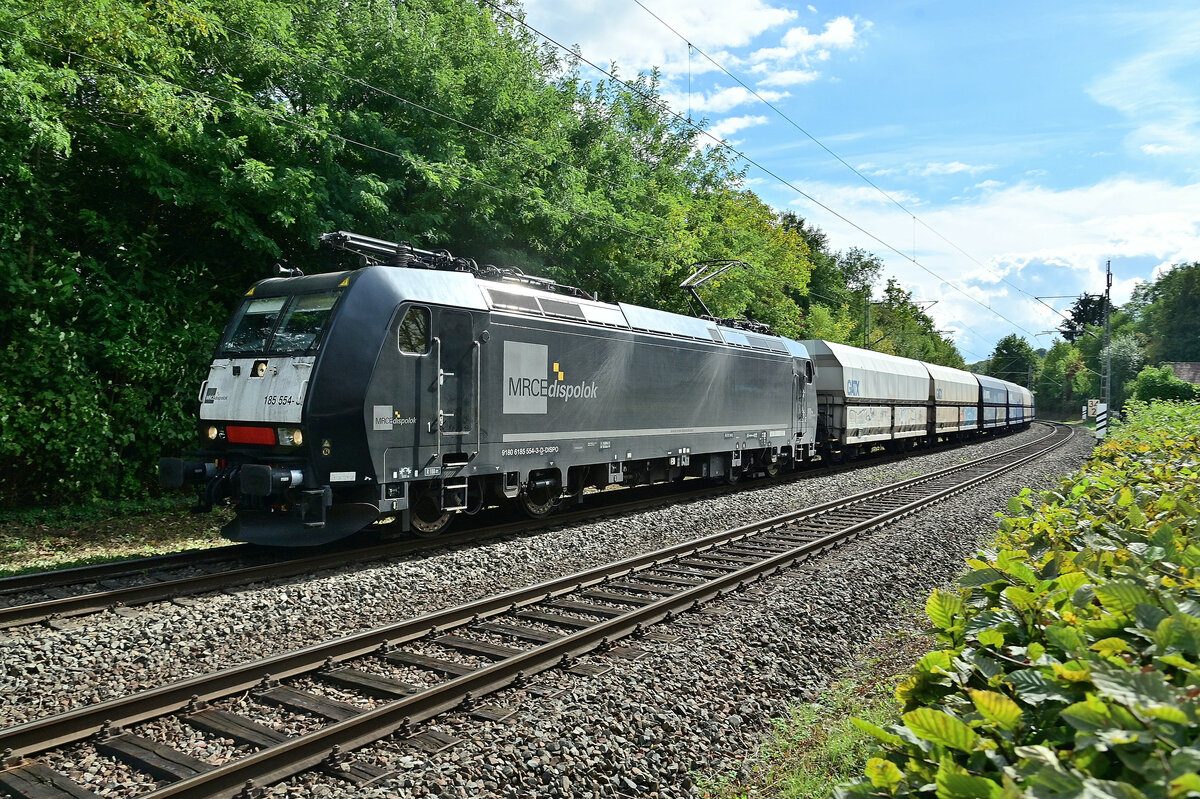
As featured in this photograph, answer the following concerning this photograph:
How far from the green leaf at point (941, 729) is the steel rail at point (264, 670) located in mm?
4985

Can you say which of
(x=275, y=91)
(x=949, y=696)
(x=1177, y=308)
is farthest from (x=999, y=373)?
(x=949, y=696)

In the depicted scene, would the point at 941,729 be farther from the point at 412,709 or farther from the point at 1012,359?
the point at 1012,359

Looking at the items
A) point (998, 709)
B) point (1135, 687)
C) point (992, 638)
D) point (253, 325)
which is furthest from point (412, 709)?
point (253, 325)

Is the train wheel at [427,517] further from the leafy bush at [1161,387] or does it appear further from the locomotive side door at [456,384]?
the leafy bush at [1161,387]

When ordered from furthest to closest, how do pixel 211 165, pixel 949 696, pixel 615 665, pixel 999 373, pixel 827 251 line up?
pixel 999 373
pixel 827 251
pixel 211 165
pixel 615 665
pixel 949 696

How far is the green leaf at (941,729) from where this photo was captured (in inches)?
75.1

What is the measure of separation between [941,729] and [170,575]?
877cm

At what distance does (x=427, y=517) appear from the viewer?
11016mm

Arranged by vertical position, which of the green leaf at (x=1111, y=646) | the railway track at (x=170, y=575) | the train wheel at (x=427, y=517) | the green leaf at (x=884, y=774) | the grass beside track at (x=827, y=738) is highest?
the green leaf at (x=1111, y=646)

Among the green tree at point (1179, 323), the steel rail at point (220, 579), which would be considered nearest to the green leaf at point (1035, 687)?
the steel rail at point (220, 579)

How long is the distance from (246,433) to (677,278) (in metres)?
19.1

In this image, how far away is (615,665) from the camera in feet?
20.0

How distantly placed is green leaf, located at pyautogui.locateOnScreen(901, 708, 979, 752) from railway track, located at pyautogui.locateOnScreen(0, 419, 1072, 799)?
339cm

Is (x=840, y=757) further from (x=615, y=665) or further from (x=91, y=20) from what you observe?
(x=91, y=20)
